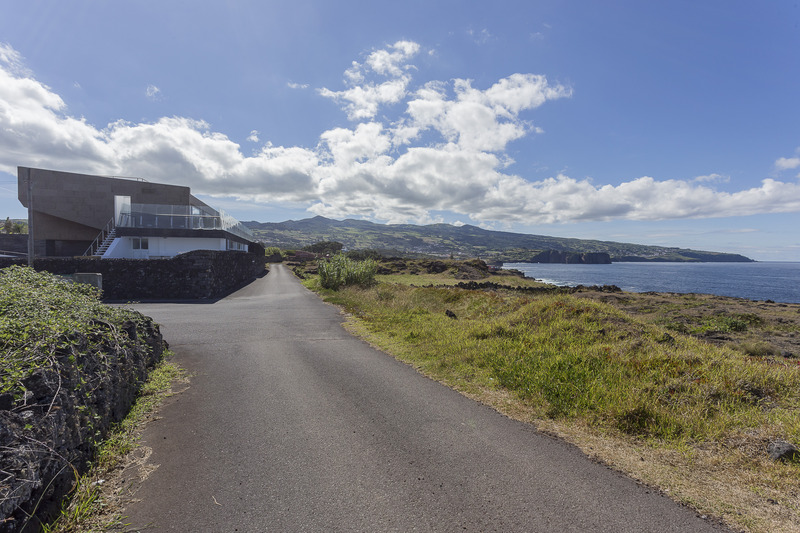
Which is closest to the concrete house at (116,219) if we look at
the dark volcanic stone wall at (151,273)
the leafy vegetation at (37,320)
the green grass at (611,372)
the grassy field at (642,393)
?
the dark volcanic stone wall at (151,273)

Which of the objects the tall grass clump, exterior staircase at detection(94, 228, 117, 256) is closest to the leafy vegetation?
the tall grass clump

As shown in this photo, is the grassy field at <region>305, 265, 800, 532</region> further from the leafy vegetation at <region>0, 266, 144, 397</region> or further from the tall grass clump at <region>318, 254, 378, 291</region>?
the tall grass clump at <region>318, 254, 378, 291</region>

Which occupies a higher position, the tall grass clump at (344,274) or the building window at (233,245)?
the building window at (233,245)

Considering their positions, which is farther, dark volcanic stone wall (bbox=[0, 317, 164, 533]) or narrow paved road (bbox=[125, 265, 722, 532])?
narrow paved road (bbox=[125, 265, 722, 532])

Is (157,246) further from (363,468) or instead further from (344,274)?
(363,468)

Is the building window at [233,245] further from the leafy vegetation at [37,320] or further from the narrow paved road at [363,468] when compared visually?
the narrow paved road at [363,468]

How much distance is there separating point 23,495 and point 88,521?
725mm

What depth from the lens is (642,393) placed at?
6.43m

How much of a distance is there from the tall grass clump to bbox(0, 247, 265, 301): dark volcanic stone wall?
27.1 ft

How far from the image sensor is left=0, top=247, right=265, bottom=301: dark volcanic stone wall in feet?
71.3

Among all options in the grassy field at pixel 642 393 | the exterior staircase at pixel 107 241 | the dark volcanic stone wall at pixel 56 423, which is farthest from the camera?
the exterior staircase at pixel 107 241

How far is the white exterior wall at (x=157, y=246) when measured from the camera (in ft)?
92.7

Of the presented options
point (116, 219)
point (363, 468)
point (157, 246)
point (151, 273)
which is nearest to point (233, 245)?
point (157, 246)

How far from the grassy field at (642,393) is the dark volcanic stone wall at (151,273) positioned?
15403mm
